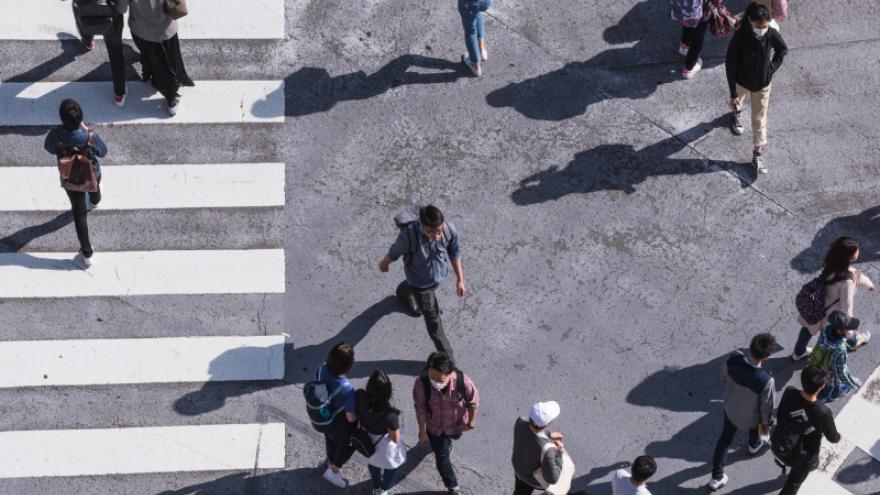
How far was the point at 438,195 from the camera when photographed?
13500 millimetres

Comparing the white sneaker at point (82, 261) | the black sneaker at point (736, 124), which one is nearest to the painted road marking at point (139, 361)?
the white sneaker at point (82, 261)

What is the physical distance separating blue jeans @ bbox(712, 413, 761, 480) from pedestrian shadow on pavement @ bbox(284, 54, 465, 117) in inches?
213

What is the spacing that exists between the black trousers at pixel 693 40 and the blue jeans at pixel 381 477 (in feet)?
20.4

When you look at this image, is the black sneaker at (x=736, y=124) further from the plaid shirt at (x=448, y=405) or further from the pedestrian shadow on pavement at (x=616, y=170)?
the plaid shirt at (x=448, y=405)

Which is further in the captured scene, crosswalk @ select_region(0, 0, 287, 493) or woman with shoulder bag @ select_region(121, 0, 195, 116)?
woman with shoulder bag @ select_region(121, 0, 195, 116)

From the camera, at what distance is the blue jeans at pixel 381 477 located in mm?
11123

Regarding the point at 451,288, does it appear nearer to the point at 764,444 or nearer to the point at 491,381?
the point at 491,381

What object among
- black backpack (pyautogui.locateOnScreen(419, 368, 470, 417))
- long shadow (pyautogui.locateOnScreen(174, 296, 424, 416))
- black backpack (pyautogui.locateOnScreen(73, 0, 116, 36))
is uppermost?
black backpack (pyautogui.locateOnScreen(73, 0, 116, 36))

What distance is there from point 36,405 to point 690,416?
6.32 m

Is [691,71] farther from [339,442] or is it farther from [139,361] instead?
[139,361]

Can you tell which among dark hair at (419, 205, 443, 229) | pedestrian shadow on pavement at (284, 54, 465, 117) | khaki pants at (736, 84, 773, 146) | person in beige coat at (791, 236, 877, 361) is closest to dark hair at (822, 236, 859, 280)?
person in beige coat at (791, 236, 877, 361)

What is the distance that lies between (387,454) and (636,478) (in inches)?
85.5

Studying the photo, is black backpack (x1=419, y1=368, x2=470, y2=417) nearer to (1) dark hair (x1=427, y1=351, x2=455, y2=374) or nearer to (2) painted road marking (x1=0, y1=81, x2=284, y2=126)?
(1) dark hair (x1=427, y1=351, x2=455, y2=374)

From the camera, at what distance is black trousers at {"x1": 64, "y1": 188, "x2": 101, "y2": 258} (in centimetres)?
1226
